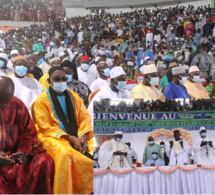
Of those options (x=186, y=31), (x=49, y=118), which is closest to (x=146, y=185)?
(x=49, y=118)

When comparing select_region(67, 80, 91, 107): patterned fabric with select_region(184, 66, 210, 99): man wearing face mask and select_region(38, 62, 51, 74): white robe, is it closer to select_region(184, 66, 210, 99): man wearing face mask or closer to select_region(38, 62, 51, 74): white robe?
select_region(38, 62, 51, 74): white robe

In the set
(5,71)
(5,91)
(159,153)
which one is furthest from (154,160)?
(5,71)

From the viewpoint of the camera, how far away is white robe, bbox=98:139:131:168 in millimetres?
2773

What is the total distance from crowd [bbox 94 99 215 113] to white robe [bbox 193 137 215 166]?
29cm

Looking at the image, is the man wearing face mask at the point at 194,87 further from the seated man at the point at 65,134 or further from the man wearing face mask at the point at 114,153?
the man wearing face mask at the point at 114,153

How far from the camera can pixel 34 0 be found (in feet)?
14.9

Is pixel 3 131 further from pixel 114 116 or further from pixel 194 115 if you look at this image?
pixel 194 115

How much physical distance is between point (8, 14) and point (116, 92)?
1.84m

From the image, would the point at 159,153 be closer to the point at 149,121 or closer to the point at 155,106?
the point at 149,121

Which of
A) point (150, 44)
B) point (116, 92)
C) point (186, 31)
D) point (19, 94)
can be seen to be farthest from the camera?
point (186, 31)

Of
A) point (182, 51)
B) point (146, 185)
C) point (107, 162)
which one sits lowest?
point (146, 185)

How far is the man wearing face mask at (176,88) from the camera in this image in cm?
457

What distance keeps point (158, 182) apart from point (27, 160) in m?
1.10

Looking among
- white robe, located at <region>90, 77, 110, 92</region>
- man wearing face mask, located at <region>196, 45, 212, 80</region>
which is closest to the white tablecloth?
white robe, located at <region>90, 77, 110, 92</region>
